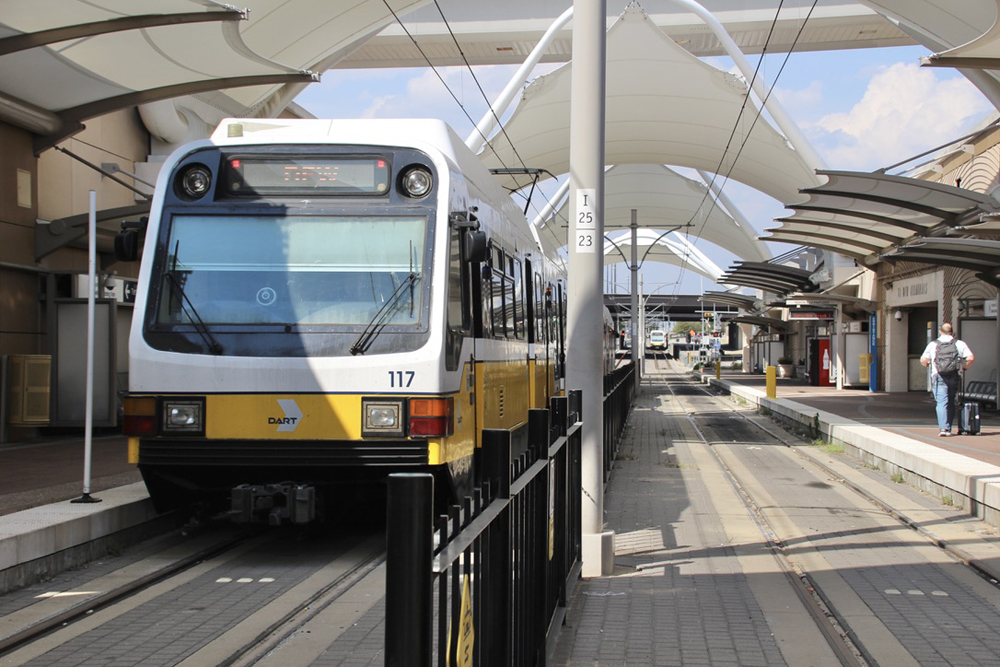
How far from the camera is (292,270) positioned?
7848 mm

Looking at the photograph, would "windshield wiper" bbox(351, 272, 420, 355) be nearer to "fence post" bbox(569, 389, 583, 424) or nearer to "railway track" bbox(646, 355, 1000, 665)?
"fence post" bbox(569, 389, 583, 424)

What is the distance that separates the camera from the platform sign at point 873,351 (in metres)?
34.7

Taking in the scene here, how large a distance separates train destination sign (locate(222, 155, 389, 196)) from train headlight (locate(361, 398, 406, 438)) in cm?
166

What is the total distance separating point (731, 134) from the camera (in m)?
40.7

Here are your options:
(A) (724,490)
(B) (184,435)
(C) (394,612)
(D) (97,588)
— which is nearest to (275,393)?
(B) (184,435)

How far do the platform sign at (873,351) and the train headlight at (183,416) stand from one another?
3048 cm

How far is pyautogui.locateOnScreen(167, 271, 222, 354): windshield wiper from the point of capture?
7.70 m

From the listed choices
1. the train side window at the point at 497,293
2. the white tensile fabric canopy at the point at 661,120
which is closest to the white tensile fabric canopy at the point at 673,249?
the white tensile fabric canopy at the point at 661,120

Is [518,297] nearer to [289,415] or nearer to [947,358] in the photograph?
[289,415]

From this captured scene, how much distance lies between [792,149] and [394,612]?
37.4m

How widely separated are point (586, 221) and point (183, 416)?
127 inches

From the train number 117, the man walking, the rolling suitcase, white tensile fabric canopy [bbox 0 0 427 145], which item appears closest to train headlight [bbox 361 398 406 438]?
the train number 117

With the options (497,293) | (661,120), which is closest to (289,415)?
(497,293)

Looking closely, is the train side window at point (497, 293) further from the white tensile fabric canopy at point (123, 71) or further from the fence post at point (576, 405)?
the white tensile fabric canopy at point (123, 71)
